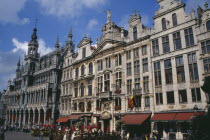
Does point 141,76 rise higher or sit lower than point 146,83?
higher

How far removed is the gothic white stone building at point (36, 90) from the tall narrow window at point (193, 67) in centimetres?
3478

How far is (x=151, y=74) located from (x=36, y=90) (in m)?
37.9

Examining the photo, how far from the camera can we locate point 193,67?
2442cm

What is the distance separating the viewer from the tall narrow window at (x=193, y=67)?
24036 millimetres

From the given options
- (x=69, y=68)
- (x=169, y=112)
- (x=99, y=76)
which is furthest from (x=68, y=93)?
(x=169, y=112)

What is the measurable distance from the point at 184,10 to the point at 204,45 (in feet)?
21.2

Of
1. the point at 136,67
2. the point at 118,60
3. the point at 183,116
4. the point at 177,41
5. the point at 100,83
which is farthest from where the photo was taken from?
the point at 100,83

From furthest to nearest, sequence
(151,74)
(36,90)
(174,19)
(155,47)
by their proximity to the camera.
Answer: (36,90), (155,47), (151,74), (174,19)

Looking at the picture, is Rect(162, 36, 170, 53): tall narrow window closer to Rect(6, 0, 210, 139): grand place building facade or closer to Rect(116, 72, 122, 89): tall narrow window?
Rect(6, 0, 210, 139): grand place building facade

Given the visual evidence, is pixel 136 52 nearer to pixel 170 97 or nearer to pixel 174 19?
pixel 174 19

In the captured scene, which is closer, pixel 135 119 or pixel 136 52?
pixel 135 119

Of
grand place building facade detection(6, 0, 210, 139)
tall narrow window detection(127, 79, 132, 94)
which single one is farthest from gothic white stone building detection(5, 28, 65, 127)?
tall narrow window detection(127, 79, 132, 94)

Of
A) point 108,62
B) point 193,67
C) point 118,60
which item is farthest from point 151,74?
point 108,62

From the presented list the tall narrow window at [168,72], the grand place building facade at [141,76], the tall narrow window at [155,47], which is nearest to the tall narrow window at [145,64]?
the grand place building facade at [141,76]
